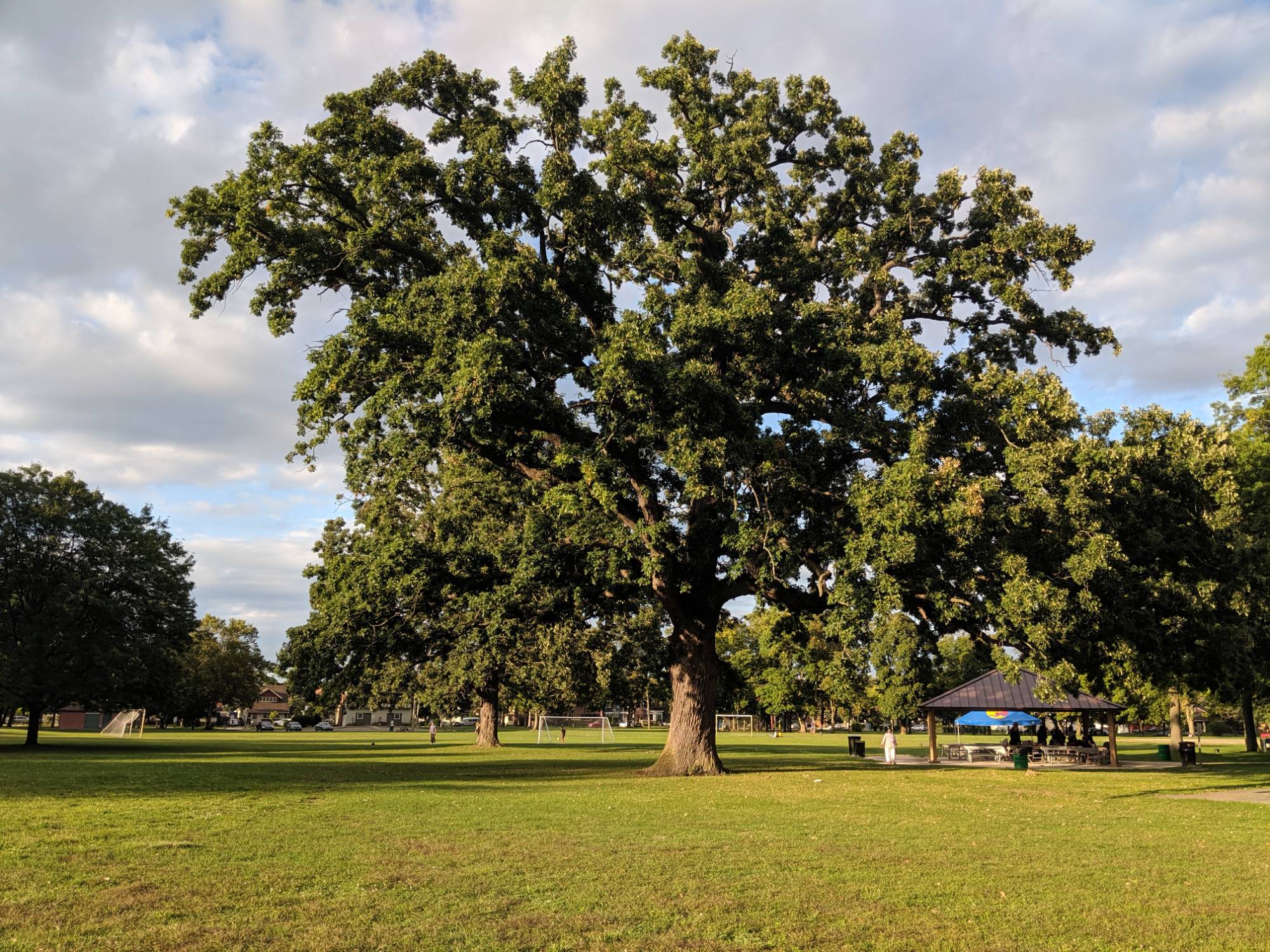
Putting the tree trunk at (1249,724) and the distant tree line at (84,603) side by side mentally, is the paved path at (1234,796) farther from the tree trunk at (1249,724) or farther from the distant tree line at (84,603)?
the distant tree line at (84,603)

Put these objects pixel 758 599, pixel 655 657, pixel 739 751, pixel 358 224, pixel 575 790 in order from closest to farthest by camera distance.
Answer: pixel 575 790 < pixel 358 224 < pixel 758 599 < pixel 655 657 < pixel 739 751

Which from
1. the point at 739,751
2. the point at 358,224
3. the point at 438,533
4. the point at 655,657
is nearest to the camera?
the point at 358,224

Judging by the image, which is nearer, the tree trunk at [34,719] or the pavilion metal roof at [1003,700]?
the pavilion metal roof at [1003,700]

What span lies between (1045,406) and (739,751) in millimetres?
31519

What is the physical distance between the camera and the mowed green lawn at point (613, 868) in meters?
6.77

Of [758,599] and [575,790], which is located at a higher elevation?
[758,599]

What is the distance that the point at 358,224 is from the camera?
2139cm

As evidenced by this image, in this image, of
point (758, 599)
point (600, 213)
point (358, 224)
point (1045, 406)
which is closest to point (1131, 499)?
point (1045, 406)

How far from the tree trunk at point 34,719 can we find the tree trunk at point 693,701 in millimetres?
29874

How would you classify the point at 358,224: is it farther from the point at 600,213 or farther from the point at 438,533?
the point at 438,533

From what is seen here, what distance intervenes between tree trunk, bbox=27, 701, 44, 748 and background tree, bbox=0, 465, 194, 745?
0.07 metres

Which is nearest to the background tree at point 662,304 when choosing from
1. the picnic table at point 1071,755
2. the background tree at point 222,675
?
the picnic table at point 1071,755

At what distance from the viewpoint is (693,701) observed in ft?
→ 81.1

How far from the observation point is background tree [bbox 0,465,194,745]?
1537 inches
